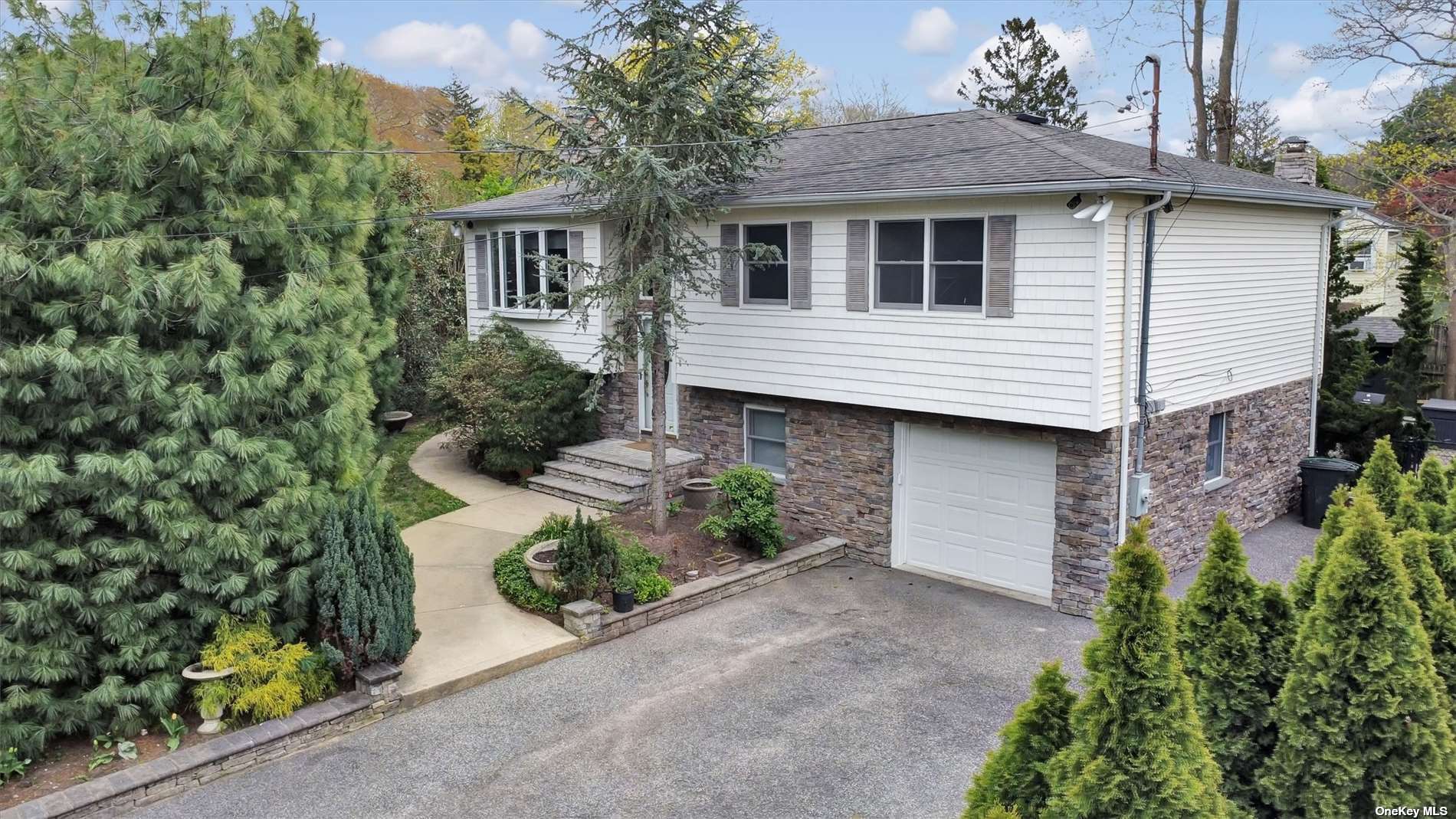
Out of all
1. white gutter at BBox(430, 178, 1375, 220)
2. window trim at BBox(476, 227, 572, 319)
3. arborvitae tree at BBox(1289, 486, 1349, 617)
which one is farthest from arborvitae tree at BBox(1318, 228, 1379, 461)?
window trim at BBox(476, 227, 572, 319)

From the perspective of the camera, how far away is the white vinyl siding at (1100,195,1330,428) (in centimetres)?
1038

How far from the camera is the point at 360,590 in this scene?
8.29 metres

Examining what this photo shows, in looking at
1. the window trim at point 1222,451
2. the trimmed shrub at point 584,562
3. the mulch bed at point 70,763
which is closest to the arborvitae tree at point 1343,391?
the window trim at point 1222,451

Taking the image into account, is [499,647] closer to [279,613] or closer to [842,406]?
[279,613]

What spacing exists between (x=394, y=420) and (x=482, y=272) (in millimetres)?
3276

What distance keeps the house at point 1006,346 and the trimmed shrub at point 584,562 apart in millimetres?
3669

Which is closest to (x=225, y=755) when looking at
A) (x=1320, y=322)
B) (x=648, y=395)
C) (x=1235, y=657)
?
(x=1235, y=657)

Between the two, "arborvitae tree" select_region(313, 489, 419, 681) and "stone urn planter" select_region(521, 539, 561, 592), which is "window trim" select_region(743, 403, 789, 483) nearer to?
"stone urn planter" select_region(521, 539, 561, 592)

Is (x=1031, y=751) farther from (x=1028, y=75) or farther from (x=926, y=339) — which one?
(x=1028, y=75)

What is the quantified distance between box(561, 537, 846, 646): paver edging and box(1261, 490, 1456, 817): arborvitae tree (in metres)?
6.56

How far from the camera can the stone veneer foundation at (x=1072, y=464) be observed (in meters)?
10.7

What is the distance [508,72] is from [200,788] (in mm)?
44922

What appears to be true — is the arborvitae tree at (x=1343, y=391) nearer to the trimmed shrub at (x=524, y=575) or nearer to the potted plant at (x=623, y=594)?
the potted plant at (x=623, y=594)

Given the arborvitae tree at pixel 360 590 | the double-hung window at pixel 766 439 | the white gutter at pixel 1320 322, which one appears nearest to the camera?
the arborvitae tree at pixel 360 590
